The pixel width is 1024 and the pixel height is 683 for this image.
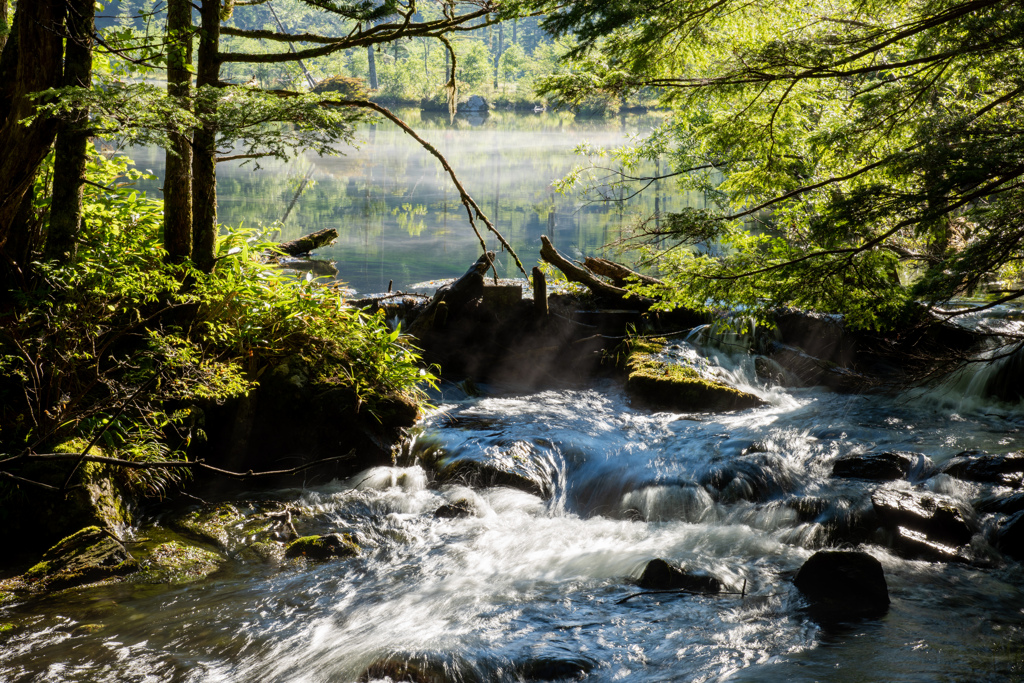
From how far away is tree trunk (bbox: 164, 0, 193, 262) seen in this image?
598 cm

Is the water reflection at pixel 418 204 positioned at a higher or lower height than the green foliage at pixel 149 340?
higher

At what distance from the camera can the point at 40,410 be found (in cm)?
518

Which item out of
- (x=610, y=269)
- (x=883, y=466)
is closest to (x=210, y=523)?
(x=883, y=466)

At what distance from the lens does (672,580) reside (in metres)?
5.04

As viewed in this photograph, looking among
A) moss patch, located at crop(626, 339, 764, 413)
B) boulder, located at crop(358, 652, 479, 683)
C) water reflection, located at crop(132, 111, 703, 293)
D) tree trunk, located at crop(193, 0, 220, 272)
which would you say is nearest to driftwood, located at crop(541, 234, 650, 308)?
water reflection, located at crop(132, 111, 703, 293)

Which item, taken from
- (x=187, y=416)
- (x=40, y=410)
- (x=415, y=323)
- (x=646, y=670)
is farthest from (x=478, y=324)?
(x=646, y=670)

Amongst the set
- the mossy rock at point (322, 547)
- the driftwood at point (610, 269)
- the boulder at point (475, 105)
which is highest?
the boulder at point (475, 105)

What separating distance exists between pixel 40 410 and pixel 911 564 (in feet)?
21.3

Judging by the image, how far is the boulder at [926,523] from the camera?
534cm

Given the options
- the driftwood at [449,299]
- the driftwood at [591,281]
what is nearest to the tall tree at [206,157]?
the driftwood at [449,299]

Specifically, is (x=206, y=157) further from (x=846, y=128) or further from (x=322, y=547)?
(x=846, y=128)

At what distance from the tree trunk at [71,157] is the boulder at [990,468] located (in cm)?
790

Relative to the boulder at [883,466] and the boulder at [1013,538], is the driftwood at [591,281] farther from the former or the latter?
the boulder at [1013,538]

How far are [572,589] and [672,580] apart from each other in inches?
28.1
